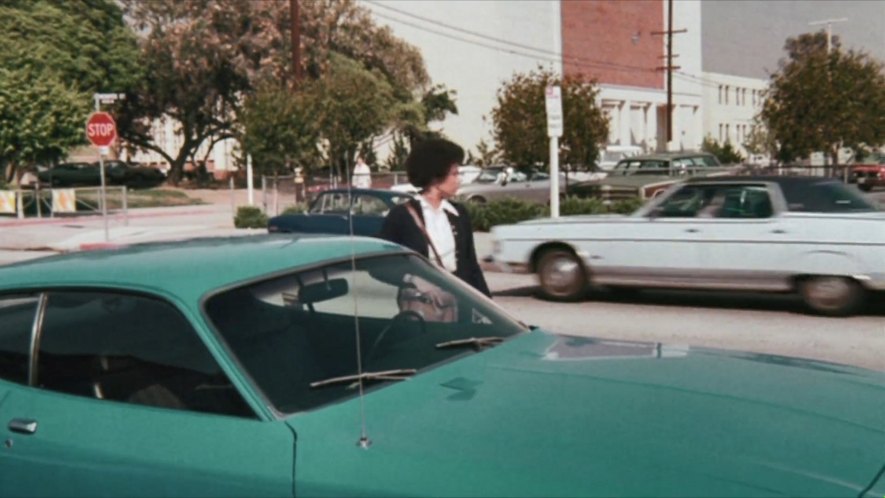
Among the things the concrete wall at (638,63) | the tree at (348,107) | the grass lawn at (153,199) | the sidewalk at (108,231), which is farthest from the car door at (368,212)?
the concrete wall at (638,63)

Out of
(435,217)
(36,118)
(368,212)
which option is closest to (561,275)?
(368,212)

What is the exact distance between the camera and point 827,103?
31.9 m

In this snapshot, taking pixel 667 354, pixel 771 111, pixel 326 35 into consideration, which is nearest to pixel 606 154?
pixel 326 35

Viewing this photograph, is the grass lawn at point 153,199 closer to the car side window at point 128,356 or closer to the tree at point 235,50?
the tree at point 235,50

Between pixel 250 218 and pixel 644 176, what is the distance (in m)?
11.3

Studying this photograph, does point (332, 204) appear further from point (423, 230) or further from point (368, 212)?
point (423, 230)

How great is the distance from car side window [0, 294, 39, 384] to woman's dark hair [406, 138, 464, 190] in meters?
2.52

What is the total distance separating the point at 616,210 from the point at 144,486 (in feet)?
77.3

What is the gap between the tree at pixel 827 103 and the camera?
32.1 m

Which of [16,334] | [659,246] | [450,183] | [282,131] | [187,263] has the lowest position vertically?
[659,246]

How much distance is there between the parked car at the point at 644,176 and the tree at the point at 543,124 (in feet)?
2.90

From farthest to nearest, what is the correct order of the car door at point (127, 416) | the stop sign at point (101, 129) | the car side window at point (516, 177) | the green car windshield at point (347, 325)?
the car side window at point (516, 177)
the stop sign at point (101, 129)
the green car windshield at point (347, 325)
the car door at point (127, 416)

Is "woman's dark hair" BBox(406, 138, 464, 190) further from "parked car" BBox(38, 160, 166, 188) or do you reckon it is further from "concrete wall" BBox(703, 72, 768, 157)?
"concrete wall" BBox(703, 72, 768, 157)

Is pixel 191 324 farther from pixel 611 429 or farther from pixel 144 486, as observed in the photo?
pixel 611 429
